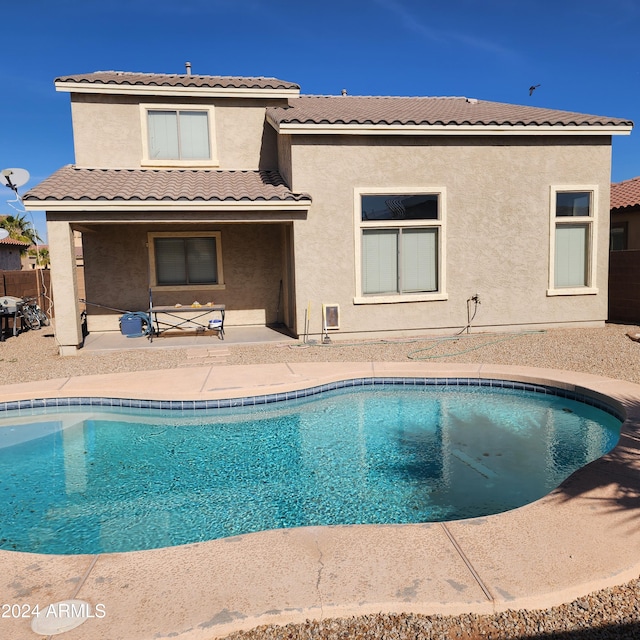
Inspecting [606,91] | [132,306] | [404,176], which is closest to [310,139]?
[404,176]

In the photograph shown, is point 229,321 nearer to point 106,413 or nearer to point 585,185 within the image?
point 106,413

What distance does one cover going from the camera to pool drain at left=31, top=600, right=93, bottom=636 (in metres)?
2.93

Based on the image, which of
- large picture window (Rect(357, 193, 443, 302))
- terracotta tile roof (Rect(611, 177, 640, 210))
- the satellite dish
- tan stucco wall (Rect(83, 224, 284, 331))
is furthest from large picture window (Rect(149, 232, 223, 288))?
terracotta tile roof (Rect(611, 177, 640, 210))

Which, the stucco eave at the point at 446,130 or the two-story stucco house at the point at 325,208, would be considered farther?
the two-story stucco house at the point at 325,208

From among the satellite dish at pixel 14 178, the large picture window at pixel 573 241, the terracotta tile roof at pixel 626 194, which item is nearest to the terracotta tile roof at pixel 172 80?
the satellite dish at pixel 14 178

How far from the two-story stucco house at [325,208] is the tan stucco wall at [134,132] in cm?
3

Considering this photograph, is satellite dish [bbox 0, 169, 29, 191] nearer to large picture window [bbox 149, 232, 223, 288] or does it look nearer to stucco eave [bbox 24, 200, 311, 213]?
large picture window [bbox 149, 232, 223, 288]

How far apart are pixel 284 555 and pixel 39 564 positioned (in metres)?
1.69

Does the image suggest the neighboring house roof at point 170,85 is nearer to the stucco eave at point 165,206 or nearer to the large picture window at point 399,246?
the stucco eave at point 165,206

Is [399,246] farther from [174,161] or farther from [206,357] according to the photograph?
[174,161]

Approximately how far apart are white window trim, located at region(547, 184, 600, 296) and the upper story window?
909cm

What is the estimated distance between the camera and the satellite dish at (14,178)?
48.0 ft

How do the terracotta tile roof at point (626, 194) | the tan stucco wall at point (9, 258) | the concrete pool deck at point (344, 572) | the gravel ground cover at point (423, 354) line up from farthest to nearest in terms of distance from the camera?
the tan stucco wall at point (9, 258), the terracotta tile roof at point (626, 194), the gravel ground cover at point (423, 354), the concrete pool deck at point (344, 572)

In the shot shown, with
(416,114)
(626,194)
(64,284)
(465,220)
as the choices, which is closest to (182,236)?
(64,284)
